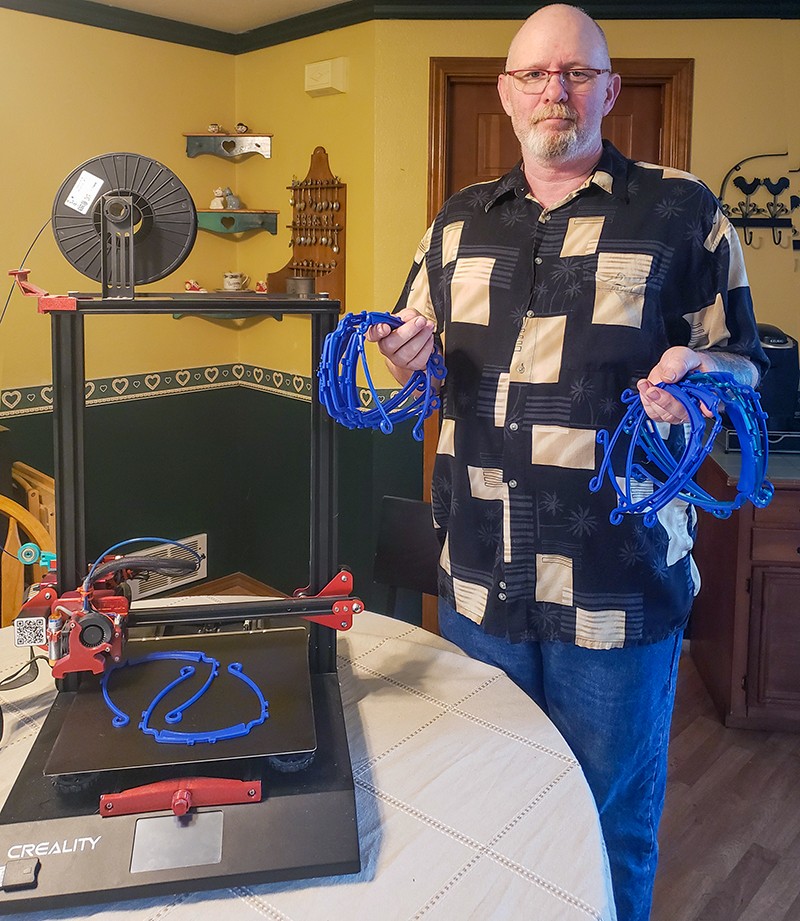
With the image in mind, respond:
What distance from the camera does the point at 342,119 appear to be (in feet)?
10.5

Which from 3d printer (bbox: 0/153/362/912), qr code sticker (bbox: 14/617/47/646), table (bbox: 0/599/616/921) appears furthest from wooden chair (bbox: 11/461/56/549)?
qr code sticker (bbox: 14/617/47/646)

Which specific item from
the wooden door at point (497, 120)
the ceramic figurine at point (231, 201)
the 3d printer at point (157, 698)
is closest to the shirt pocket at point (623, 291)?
the 3d printer at point (157, 698)

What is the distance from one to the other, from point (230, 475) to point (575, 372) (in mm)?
2593

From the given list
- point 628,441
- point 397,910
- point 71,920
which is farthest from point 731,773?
point 71,920

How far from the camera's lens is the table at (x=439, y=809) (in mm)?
884

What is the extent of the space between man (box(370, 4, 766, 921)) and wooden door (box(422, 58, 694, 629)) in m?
1.67

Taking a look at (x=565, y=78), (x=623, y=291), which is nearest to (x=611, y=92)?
(x=565, y=78)

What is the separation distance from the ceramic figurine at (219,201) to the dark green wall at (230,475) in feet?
2.36

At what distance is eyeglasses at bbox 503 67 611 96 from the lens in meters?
1.42

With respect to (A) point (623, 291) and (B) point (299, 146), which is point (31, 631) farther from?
(B) point (299, 146)

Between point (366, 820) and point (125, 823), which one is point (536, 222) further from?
point (125, 823)

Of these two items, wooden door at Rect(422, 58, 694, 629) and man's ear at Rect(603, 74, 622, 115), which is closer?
man's ear at Rect(603, 74, 622, 115)

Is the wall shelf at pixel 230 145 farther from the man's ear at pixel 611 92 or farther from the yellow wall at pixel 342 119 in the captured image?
the man's ear at pixel 611 92

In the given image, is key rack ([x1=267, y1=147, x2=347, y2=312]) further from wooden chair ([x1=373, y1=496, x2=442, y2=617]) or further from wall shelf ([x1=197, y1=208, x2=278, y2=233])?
wooden chair ([x1=373, y1=496, x2=442, y2=617])
